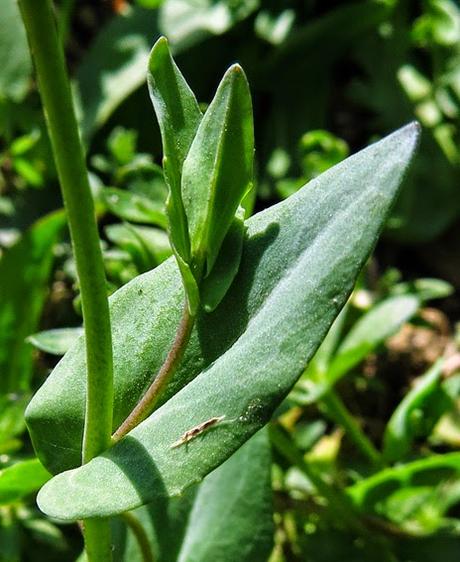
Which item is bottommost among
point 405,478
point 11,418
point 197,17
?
point 405,478

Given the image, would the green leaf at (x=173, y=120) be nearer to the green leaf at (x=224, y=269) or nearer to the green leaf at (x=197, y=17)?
the green leaf at (x=224, y=269)

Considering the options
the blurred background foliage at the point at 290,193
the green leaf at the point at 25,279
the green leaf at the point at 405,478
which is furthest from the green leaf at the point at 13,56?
the green leaf at the point at 405,478

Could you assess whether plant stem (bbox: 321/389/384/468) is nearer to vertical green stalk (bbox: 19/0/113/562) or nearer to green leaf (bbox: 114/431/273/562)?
green leaf (bbox: 114/431/273/562)

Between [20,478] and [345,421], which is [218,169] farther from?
[345,421]

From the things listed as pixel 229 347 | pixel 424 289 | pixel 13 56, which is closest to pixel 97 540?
pixel 229 347

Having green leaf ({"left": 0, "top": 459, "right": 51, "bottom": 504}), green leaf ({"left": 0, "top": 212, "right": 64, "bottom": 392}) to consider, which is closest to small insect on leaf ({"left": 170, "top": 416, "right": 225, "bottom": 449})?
green leaf ({"left": 0, "top": 459, "right": 51, "bottom": 504})

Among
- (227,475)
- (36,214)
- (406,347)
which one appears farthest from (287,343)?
(36,214)

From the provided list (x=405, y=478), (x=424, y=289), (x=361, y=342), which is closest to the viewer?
(x=405, y=478)
